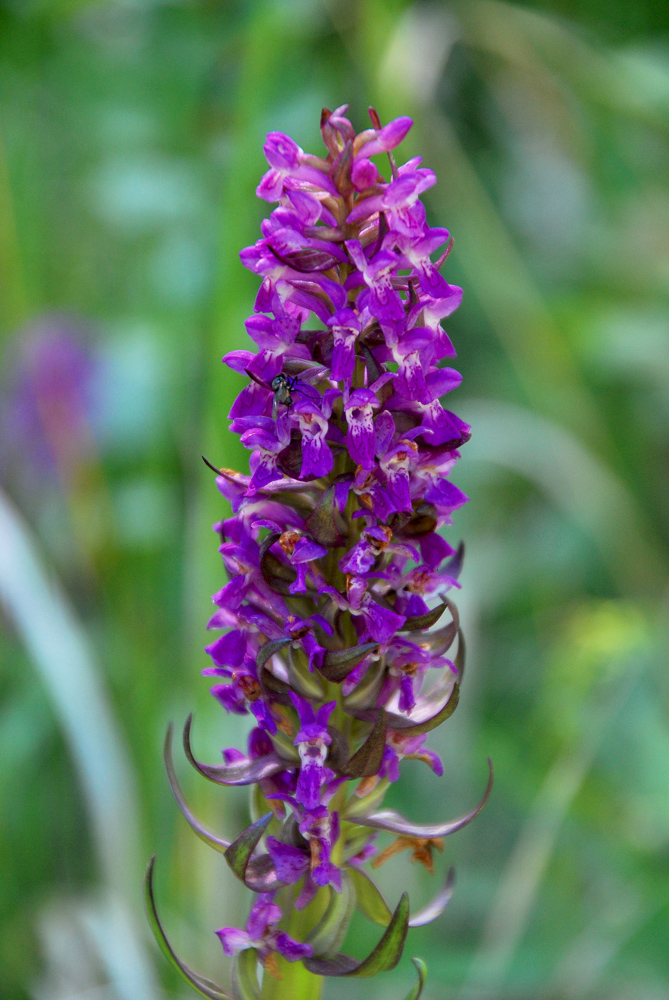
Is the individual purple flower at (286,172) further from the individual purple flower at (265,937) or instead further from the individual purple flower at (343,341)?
the individual purple flower at (265,937)

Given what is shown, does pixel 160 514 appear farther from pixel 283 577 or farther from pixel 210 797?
pixel 283 577

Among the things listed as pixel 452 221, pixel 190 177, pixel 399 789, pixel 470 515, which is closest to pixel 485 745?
pixel 399 789

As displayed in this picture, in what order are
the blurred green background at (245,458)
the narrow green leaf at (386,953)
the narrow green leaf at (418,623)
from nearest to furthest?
1. the narrow green leaf at (386,953)
2. the narrow green leaf at (418,623)
3. the blurred green background at (245,458)

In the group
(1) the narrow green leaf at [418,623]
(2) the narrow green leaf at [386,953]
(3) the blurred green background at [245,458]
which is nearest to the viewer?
(2) the narrow green leaf at [386,953]

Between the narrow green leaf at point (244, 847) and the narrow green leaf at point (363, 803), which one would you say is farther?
the narrow green leaf at point (363, 803)

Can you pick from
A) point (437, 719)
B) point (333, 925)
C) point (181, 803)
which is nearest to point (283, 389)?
point (437, 719)

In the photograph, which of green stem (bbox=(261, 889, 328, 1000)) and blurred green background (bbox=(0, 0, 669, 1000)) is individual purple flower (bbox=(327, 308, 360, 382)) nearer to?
green stem (bbox=(261, 889, 328, 1000))

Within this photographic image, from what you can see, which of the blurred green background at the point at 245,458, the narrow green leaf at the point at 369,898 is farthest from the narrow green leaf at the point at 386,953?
the blurred green background at the point at 245,458
